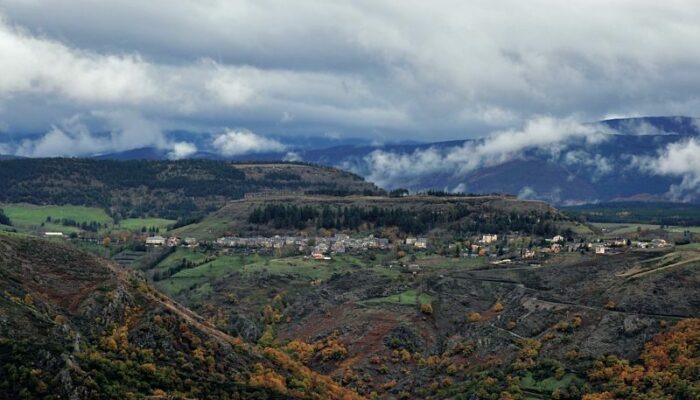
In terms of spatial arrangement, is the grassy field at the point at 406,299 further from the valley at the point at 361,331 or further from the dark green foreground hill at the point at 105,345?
the dark green foreground hill at the point at 105,345

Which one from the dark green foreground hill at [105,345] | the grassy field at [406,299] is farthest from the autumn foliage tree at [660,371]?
the grassy field at [406,299]

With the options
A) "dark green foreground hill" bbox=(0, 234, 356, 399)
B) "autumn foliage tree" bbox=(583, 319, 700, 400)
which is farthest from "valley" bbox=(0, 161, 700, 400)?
"autumn foliage tree" bbox=(583, 319, 700, 400)

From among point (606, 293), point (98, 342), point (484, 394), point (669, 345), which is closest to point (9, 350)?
point (98, 342)

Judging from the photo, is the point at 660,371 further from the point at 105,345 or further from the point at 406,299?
the point at 105,345

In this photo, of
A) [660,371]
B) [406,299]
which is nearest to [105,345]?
[660,371]

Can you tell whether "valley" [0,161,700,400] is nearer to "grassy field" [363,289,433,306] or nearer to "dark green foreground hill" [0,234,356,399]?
"dark green foreground hill" [0,234,356,399]

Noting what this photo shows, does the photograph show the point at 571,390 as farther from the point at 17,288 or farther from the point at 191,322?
the point at 17,288

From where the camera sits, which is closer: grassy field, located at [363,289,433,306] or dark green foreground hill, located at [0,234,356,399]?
dark green foreground hill, located at [0,234,356,399]

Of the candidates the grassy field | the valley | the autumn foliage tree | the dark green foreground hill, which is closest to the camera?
the dark green foreground hill
